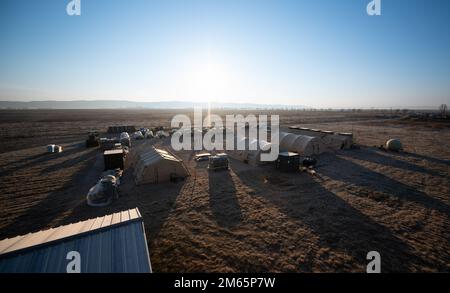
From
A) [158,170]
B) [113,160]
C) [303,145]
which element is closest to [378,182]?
[303,145]

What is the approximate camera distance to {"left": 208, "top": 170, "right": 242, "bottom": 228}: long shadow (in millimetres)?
13205

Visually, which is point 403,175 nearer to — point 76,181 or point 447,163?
point 447,163

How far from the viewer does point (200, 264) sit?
31.6ft

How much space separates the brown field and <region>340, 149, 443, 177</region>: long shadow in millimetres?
366

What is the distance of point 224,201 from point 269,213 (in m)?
3.50

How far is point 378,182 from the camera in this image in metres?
19.4

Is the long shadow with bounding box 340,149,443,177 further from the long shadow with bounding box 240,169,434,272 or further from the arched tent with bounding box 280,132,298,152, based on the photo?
the long shadow with bounding box 240,169,434,272

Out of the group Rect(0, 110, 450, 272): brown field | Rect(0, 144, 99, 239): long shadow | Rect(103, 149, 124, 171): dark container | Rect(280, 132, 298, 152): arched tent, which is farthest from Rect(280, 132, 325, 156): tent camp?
Rect(0, 144, 99, 239): long shadow

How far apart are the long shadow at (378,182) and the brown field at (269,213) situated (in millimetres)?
88

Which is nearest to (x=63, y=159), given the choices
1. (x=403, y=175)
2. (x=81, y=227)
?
(x=81, y=227)

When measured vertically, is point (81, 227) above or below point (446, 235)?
above

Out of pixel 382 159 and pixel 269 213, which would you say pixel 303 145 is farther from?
pixel 269 213

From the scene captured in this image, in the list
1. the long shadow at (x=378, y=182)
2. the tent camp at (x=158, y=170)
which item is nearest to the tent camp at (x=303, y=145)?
the long shadow at (x=378, y=182)

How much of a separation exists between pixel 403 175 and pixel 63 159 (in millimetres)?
39490
